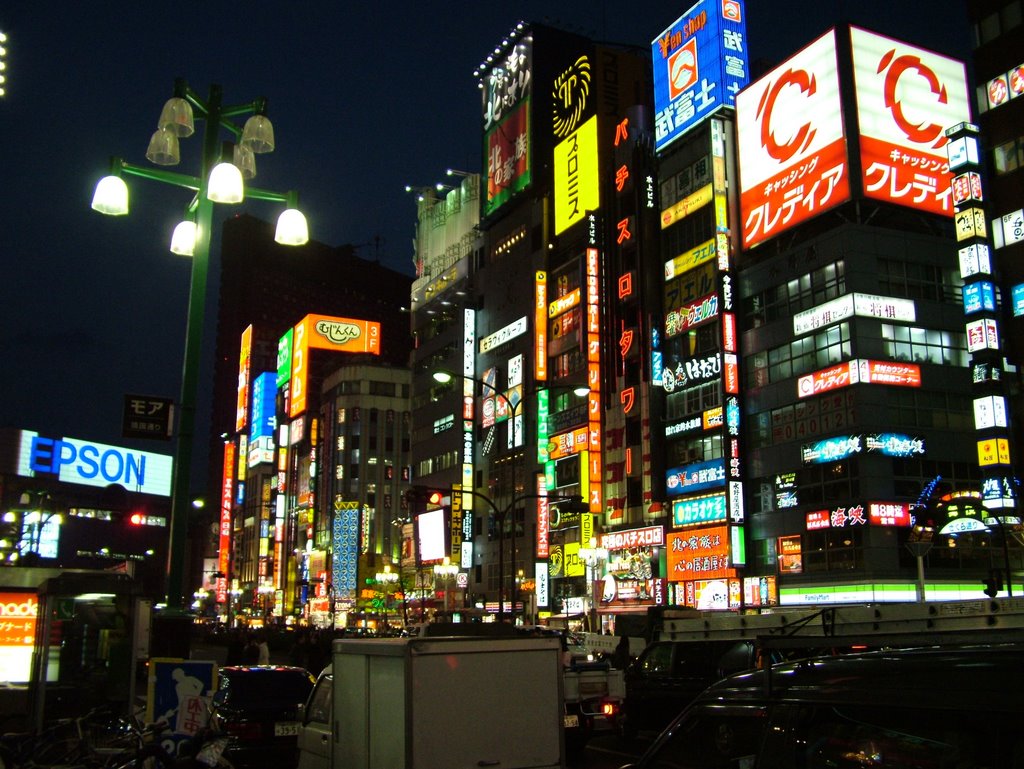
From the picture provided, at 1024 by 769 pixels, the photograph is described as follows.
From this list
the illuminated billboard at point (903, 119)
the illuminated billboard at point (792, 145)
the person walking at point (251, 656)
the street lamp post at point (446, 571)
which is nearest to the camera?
the person walking at point (251, 656)

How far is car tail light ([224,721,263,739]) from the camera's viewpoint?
1434 centimetres

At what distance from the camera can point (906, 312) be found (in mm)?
46812

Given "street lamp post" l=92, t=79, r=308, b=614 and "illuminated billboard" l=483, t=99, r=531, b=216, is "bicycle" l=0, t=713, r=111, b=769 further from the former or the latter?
"illuminated billboard" l=483, t=99, r=531, b=216

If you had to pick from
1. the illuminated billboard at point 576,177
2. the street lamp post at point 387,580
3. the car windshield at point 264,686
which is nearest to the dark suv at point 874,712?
the car windshield at point 264,686

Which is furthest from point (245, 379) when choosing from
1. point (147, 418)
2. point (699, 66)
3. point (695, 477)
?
point (147, 418)

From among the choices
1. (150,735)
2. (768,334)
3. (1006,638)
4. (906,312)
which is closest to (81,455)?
(768,334)

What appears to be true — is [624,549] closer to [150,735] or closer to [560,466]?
[560,466]

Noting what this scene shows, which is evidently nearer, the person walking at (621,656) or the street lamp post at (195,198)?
the street lamp post at (195,198)

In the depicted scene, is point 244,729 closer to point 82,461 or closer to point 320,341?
point 82,461

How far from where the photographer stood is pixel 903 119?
5012cm

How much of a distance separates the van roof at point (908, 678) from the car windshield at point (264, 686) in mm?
11332

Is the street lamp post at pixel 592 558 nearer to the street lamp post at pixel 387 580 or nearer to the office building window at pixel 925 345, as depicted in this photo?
the office building window at pixel 925 345

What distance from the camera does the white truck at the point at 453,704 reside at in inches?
349

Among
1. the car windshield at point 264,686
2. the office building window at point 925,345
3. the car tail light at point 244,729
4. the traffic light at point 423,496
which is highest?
the office building window at point 925,345
